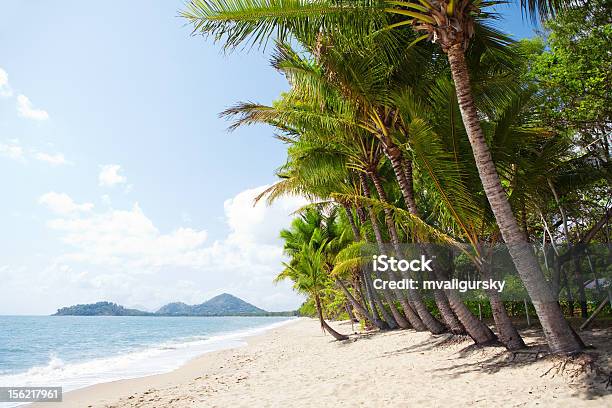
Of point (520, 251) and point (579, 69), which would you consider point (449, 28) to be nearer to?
point (520, 251)

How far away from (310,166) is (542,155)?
6.32 metres

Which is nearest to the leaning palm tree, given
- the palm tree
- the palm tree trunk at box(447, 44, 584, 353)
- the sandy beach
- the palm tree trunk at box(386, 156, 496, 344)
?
the palm tree trunk at box(447, 44, 584, 353)

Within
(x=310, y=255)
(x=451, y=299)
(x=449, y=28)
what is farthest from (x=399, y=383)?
(x=310, y=255)

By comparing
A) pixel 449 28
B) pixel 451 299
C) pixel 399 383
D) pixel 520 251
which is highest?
pixel 449 28

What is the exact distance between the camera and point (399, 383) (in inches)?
260

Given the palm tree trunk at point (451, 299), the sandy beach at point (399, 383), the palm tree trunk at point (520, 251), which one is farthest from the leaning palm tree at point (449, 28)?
the palm tree trunk at point (451, 299)

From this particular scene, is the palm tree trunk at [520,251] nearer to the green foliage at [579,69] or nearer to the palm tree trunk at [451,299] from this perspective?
the palm tree trunk at [451,299]

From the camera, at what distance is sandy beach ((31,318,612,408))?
5113 mm

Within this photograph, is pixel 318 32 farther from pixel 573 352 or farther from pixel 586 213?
pixel 586 213

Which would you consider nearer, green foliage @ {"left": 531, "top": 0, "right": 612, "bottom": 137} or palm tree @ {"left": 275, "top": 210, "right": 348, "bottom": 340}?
green foliage @ {"left": 531, "top": 0, "right": 612, "bottom": 137}

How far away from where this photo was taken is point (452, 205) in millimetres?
7340

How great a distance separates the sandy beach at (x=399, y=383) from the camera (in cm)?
511

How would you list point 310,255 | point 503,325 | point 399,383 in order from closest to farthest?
point 399,383
point 503,325
point 310,255

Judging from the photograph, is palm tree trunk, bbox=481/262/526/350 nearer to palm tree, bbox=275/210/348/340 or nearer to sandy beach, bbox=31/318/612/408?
sandy beach, bbox=31/318/612/408
